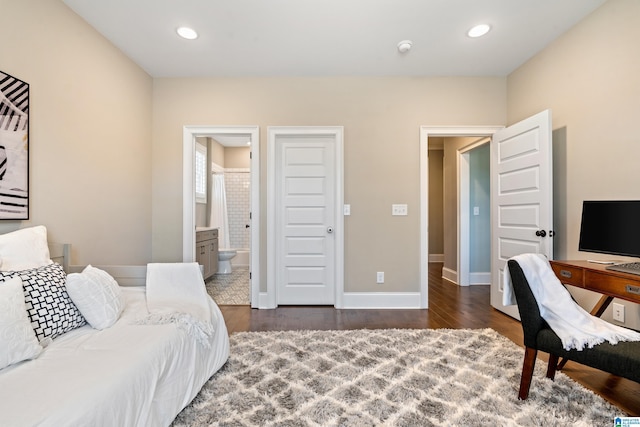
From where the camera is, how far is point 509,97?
10.6 feet

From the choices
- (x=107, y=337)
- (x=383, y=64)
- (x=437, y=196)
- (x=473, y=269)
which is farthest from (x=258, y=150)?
(x=437, y=196)

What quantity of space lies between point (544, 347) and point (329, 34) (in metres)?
2.74

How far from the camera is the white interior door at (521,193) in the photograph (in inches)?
98.4

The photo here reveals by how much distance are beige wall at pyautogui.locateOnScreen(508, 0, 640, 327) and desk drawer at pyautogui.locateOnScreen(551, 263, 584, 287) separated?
22.3 inches

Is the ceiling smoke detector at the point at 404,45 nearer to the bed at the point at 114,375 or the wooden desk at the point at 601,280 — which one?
the wooden desk at the point at 601,280

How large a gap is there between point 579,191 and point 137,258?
14.0ft

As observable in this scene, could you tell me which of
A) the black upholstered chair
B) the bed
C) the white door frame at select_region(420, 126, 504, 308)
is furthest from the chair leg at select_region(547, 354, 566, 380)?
the bed

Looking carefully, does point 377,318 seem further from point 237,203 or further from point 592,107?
point 237,203

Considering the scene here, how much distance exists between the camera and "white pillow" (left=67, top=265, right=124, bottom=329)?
60.1 inches

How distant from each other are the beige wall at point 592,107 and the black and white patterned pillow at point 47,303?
3.56 m

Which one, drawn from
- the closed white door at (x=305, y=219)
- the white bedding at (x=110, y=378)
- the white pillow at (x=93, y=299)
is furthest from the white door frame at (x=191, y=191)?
the white pillow at (x=93, y=299)

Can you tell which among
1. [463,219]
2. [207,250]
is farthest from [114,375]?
[463,219]

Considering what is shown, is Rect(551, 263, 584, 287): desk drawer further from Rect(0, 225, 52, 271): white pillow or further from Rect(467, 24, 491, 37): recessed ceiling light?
Rect(0, 225, 52, 271): white pillow

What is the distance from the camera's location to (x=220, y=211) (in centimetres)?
564
